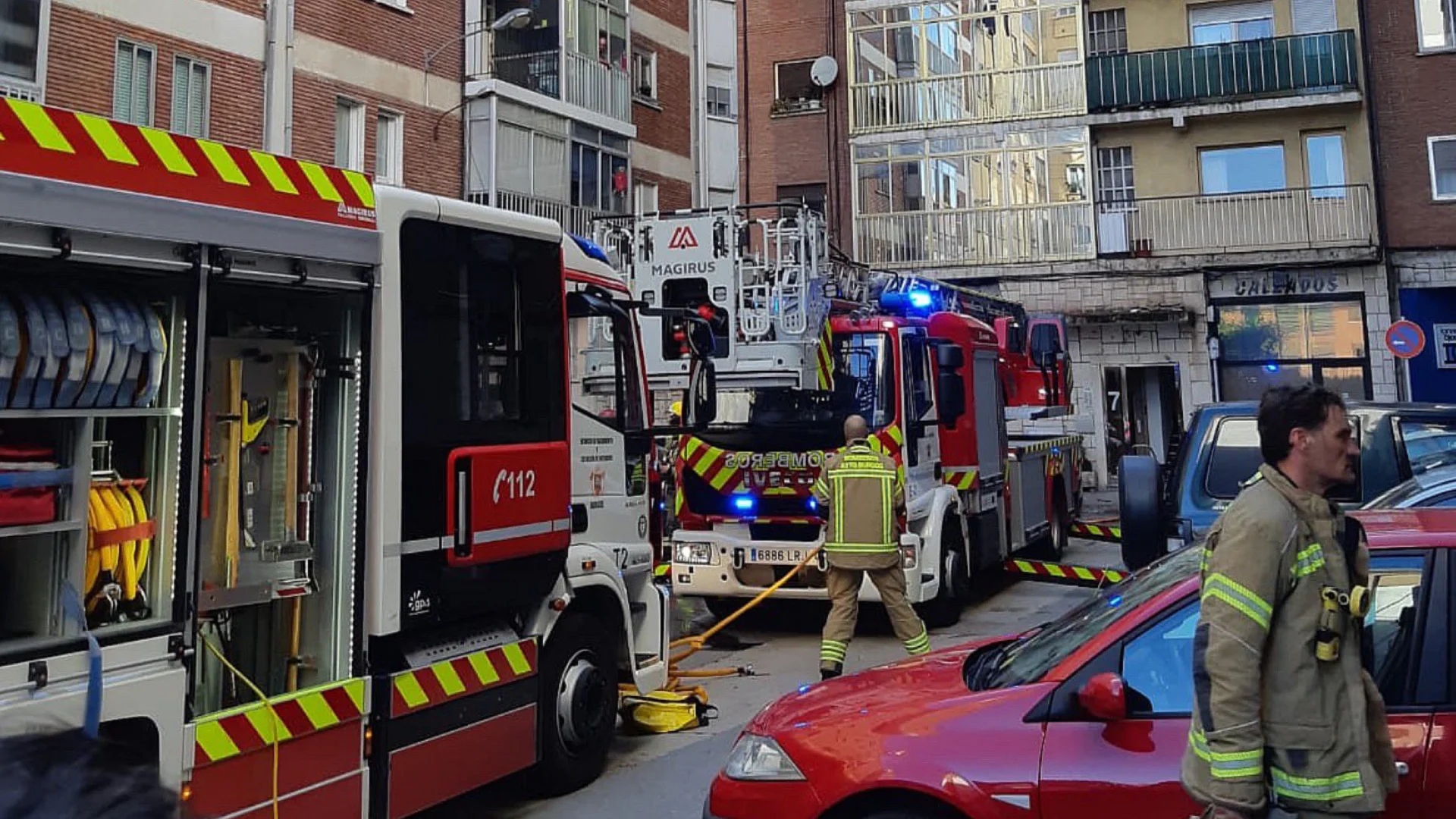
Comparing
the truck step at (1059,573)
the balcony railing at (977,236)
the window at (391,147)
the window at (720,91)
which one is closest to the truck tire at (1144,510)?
the truck step at (1059,573)

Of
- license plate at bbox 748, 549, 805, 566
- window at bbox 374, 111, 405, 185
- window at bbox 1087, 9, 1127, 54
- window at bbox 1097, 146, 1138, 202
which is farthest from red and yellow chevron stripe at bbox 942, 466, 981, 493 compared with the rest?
window at bbox 1087, 9, 1127, 54

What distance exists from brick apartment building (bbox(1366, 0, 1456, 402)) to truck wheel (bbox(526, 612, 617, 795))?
69.0 feet

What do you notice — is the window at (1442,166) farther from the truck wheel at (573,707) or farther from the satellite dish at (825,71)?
the truck wheel at (573,707)

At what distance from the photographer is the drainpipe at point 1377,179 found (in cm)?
2125

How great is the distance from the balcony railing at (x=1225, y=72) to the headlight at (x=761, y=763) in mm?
21745

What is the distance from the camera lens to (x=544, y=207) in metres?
19.0

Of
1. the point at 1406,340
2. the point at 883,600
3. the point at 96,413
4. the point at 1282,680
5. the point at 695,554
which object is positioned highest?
the point at 1406,340

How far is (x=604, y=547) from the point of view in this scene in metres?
5.85

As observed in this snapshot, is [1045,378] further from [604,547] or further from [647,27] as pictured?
[647,27]

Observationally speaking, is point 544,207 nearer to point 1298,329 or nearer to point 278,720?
point 1298,329

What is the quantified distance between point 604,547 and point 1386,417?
5.13 metres

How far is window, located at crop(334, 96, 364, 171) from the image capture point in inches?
659

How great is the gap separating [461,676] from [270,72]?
13411mm

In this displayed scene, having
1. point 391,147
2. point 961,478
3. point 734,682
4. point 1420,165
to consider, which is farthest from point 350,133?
point 1420,165
